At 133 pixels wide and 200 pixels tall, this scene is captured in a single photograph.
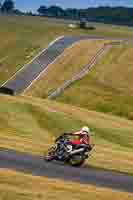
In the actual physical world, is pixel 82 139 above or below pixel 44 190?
below

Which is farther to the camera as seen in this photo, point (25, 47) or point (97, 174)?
point (25, 47)

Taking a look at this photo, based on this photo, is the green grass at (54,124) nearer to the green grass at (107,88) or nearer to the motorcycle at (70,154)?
the motorcycle at (70,154)

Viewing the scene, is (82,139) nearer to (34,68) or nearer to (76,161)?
(76,161)

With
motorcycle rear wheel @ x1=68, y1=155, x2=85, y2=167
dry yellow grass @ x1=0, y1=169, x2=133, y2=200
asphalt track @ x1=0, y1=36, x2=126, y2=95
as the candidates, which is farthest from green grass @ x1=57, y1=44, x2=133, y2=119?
dry yellow grass @ x1=0, y1=169, x2=133, y2=200

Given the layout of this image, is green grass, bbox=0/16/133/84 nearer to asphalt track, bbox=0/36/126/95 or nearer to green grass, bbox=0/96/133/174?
asphalt track, bbox=0/36/126/95

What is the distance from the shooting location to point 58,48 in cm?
8675

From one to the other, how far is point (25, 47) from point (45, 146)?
61412 millimetres

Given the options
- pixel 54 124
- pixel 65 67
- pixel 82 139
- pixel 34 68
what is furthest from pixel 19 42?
pixel 82 139

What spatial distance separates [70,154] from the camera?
24.7 metres

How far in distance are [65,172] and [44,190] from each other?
3.88 metres

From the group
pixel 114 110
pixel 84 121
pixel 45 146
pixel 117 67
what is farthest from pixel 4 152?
pixel 117 67

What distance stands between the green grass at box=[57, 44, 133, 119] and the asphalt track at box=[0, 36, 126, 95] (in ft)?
16.2

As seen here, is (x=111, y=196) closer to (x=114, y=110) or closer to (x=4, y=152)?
(x=4, y=152)

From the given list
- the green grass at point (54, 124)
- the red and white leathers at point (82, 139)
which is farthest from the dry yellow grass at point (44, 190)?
the green grass at point (54, 124)
